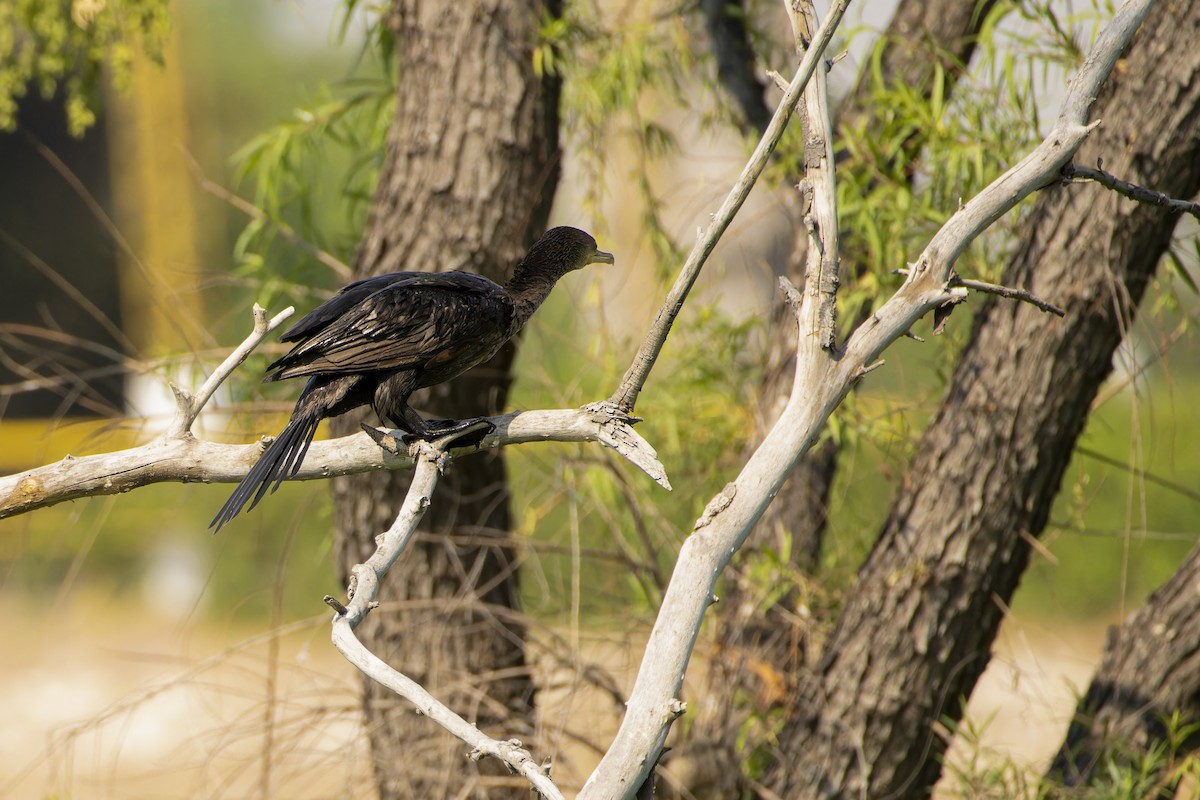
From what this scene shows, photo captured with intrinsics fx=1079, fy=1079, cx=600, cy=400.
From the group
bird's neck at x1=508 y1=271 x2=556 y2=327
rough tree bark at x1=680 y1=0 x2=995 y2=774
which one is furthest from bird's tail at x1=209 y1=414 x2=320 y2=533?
rough tree bark at x1=680 y1=0 x2=995 y2=774

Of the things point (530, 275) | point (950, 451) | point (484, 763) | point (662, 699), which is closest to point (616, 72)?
point (530, 275)

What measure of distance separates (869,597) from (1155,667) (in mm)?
774

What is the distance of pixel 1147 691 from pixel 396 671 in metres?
2.25

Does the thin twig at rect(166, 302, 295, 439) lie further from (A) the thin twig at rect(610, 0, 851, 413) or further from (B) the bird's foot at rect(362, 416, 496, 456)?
(A) the thin twig at rect(610, 0, 851, 413)

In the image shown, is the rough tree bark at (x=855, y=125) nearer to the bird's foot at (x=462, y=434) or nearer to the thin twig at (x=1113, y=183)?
the thin twig at (x=1113, y=183)

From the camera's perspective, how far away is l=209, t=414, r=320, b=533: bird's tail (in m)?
1.71

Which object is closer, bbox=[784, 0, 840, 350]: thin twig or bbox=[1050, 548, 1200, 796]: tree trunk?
bbox=[784, 0, 840, 350]: thin twig

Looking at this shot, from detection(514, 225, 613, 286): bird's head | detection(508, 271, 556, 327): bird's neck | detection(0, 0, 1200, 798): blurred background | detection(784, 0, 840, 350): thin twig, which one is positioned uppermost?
detection(784, 0, 840, 350): thin twig

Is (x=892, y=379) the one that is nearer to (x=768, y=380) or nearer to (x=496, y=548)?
(x=768, y=380)

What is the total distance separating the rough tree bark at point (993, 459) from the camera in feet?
8.79

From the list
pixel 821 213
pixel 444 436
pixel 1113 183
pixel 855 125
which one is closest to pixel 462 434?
pixel 444 436

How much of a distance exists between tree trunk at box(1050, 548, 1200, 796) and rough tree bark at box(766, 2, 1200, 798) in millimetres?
317

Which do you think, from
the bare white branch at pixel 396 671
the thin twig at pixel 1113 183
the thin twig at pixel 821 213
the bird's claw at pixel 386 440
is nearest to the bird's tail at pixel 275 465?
the bird's claw at pixel 386 440

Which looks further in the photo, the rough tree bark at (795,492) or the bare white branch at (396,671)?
the rough tree bark at (795,492)
